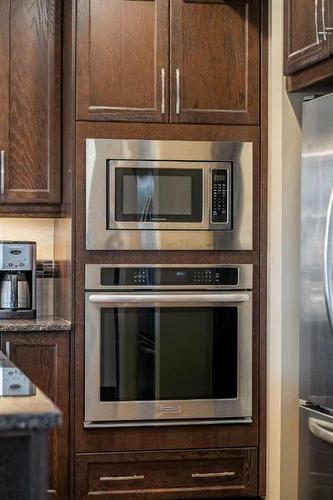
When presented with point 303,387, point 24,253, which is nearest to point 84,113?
point 24,253

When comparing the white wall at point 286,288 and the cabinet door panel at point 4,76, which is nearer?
the white wall at point 286,288

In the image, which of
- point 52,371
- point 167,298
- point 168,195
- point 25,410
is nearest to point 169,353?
point 167,298

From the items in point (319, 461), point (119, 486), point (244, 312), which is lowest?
point (119, 486)

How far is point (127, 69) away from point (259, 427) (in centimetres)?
156

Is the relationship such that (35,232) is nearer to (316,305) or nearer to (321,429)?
(316,305)

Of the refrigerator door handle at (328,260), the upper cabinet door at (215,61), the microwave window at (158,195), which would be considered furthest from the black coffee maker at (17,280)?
the refrigerator door handle at (328,260)

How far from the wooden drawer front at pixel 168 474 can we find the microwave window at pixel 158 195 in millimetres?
955

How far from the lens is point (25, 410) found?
1553 mm

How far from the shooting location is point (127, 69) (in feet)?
11.7

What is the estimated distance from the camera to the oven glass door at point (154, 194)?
355cm

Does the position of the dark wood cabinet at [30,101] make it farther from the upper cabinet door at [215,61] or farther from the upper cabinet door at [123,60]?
the upper cabinet door at [215,61]

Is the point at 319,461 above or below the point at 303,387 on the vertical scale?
below

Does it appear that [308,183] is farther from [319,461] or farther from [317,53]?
[319,461]

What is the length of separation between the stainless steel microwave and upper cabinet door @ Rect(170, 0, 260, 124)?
0.13 m
